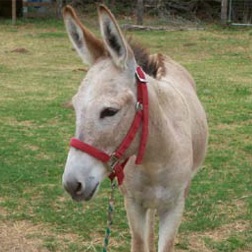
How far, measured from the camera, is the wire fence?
18016 mm

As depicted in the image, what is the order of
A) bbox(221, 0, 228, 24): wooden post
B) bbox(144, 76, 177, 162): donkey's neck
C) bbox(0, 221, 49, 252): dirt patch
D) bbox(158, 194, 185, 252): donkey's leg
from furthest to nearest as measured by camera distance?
bbox(221, 0, 228, 24): wooden post < bbox(0, 221, 49, 252): dirt patch < bbox(158, 194, 185, 252): donkey's leg < bbox(144, 76, 177, 162): donkey's neck

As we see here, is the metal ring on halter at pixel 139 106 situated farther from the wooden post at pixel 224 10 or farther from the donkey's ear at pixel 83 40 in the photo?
the wooden post at pixel 224 10

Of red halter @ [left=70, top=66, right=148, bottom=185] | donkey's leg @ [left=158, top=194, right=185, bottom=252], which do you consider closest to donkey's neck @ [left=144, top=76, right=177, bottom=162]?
red halter @ [left=70, top=66, right=148, bottom=185]

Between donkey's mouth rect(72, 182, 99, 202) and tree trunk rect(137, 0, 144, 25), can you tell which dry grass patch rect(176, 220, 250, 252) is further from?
tree trunk rect(137, 0, 144, 25)

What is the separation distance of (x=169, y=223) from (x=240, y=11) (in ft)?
52.0

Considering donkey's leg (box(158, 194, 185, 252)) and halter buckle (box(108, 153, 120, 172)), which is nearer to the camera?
halter buckle (box(108, 153, 120, 172))

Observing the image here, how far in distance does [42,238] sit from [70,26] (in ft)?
6.17

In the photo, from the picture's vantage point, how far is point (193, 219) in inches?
172

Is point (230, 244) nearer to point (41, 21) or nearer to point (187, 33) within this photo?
point (187, 33)

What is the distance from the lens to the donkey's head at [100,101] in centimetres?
234

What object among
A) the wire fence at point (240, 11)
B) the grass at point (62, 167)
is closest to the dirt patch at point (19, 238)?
the grass at point (62, 167)

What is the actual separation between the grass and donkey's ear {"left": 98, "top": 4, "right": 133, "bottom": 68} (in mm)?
1782

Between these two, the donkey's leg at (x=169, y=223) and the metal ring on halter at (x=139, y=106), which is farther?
the donkey's leg at (x=169, y=223)

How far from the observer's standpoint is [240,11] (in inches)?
718
